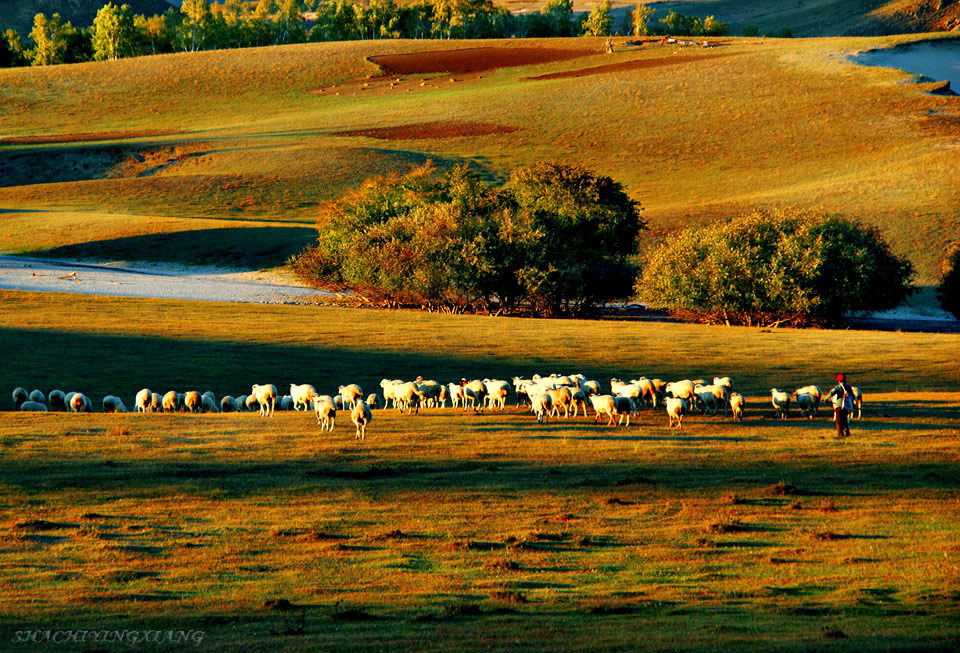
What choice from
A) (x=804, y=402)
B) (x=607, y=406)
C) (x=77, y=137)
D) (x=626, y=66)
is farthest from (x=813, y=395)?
(x=626, y=66)

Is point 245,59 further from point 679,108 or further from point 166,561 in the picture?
point 166,561

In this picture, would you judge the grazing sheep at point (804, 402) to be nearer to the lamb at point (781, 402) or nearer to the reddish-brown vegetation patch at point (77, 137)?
the lamb at point (781, 402)

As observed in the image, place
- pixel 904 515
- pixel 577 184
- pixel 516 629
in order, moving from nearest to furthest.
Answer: pixel 516 629
pixel 904 515
pixel 577 184

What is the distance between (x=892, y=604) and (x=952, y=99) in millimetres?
123117

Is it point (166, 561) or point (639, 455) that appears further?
point (639, 455)

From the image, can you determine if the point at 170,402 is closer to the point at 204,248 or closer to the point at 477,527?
the point at 477,527

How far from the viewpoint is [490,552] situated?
Answer: 17391mm

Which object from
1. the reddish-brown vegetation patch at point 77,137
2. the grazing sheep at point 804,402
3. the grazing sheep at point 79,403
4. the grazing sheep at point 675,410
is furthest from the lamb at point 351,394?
the reddish-brown vegetation patch at point 77,137

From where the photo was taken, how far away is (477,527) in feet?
62.0

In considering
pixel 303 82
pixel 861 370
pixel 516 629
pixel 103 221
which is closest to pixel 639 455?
pixel 516 629

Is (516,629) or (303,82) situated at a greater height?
(303,82)

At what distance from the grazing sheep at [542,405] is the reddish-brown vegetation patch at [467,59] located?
135m

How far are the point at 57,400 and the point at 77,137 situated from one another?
105690 millimetres

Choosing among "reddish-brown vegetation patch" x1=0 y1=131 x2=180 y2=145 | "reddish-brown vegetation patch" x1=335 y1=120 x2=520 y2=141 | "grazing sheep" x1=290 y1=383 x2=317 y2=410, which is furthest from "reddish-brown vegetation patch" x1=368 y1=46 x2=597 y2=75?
"grazing sheep" x1=290 y1=383 x2=317 y2=410
